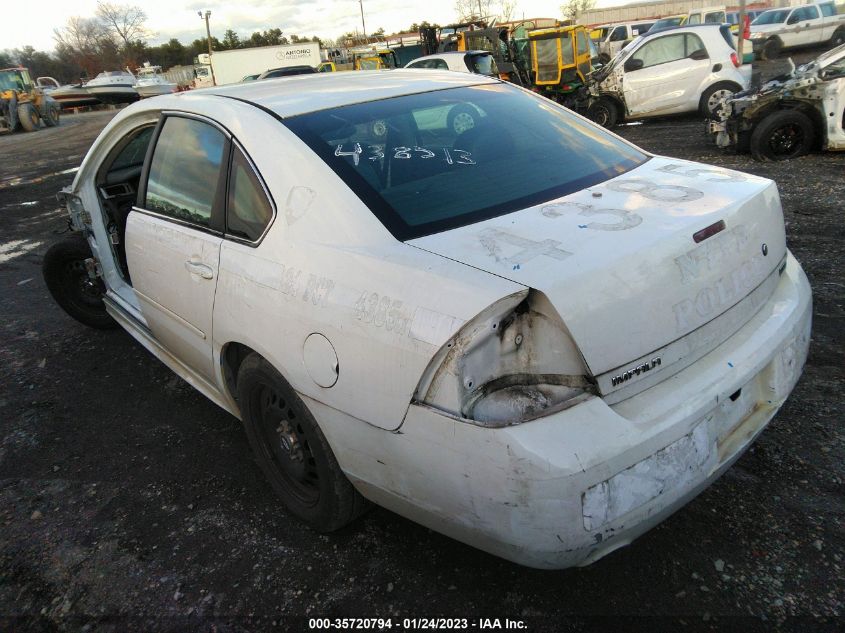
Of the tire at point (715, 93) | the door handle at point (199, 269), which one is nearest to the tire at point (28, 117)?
the tire at point (715, 93)

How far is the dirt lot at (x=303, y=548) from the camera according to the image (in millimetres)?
1928

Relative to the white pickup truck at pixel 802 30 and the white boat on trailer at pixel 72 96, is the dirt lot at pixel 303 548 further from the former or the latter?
the white boat on trailer at pixel 72 96

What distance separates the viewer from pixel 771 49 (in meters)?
21.7

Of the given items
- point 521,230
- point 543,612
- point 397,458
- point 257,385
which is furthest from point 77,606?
point 521,230

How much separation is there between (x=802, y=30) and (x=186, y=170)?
980 inches

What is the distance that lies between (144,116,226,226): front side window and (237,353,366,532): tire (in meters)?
0.73

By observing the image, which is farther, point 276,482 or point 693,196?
point 276,482

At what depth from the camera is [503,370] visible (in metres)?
1.61

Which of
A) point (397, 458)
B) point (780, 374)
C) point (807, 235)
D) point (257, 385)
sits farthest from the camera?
point (807, 235)

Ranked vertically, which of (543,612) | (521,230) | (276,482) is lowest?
(543,612)

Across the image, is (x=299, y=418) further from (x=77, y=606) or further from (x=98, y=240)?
(x=98, y=240)

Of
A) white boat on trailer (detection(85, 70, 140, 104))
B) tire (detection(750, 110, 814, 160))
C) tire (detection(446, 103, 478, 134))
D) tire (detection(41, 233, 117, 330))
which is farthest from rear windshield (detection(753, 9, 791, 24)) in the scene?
white boat on trailer (detection(85, 70, 140, 104))

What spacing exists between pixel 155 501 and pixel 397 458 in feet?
4.85

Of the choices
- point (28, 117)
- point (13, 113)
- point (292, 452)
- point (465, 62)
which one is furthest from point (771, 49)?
point (13, 113)
